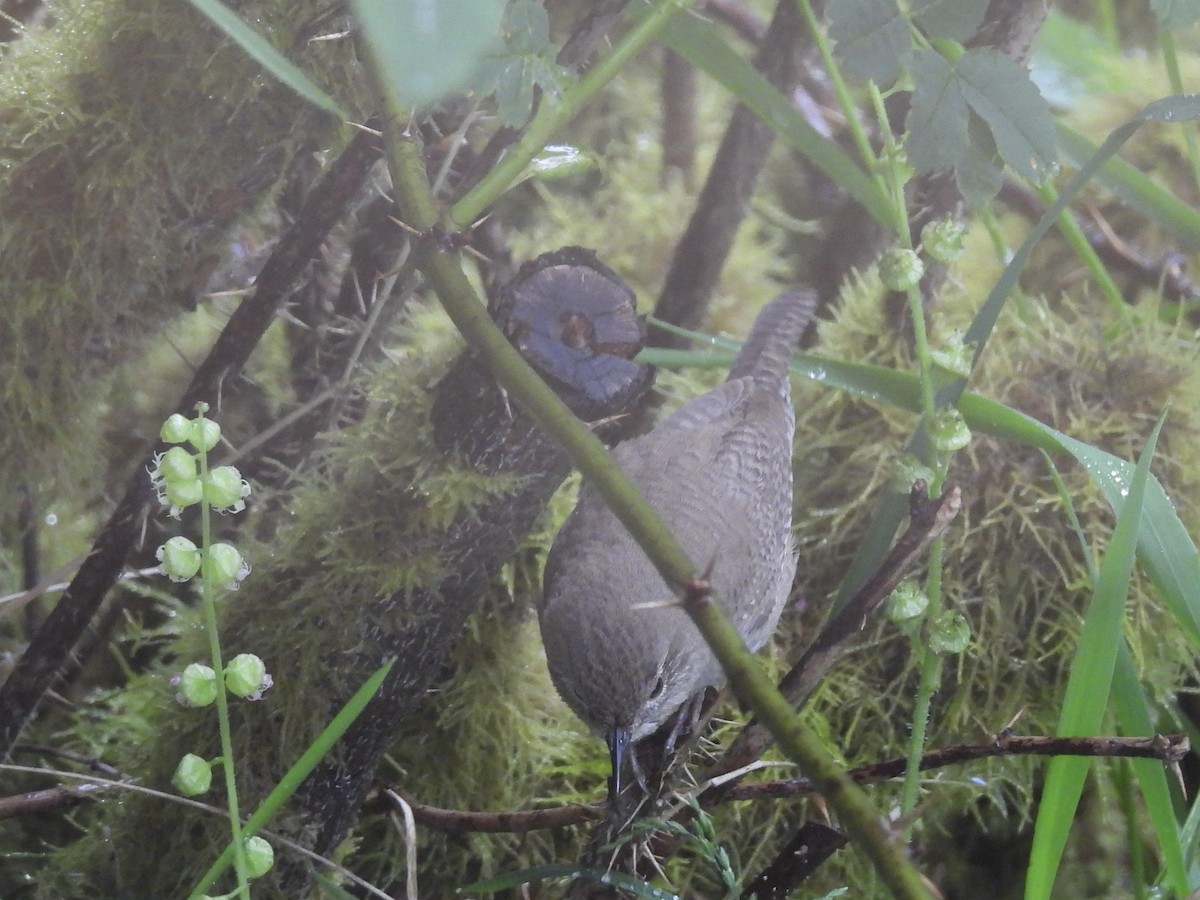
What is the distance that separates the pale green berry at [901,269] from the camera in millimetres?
1271

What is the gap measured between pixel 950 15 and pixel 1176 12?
24 centimetres

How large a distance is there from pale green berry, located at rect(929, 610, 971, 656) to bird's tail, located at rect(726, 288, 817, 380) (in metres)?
1.07

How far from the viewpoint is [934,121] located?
1213 mm

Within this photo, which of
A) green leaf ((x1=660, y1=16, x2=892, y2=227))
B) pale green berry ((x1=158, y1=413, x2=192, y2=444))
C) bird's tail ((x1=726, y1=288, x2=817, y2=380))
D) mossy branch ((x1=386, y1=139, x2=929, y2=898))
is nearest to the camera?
mossy branch ((x1=386, y1=139, x2=929, y2=898))

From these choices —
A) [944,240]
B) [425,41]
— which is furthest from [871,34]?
[425,41]

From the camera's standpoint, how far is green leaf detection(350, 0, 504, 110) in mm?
653

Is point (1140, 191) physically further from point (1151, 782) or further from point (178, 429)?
point (178, 429)

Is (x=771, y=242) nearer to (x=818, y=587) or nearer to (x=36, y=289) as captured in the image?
(x=818, y=587)

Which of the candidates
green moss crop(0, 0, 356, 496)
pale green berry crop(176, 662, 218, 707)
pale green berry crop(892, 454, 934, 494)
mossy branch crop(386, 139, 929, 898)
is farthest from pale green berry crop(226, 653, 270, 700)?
green moss crop(0, 0, 356, 496)

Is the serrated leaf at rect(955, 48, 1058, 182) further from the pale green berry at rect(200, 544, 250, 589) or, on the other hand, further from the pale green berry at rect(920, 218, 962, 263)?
the pale green berry at rect(200, 544, 250, 589)

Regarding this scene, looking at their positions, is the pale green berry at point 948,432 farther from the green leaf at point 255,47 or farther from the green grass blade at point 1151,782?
the green leaf at point 255,47

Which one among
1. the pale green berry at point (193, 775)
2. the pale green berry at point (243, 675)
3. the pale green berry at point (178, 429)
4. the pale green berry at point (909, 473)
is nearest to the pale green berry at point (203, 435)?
the pale green berry at point (178, 429)

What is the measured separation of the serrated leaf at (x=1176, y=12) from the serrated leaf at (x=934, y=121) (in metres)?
0.21

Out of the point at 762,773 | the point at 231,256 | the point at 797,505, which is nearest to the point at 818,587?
the point at 797,505
